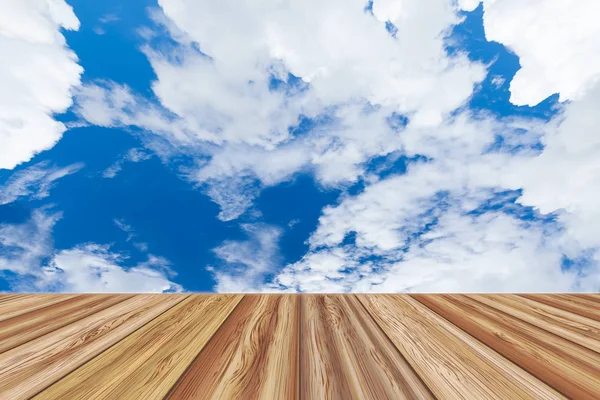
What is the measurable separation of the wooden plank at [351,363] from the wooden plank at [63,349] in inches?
30.6

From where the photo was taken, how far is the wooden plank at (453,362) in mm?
855

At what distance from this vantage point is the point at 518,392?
86cm

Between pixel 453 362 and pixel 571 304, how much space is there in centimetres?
147

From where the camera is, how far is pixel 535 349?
116 cm

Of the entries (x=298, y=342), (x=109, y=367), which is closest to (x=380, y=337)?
(x=298, y=342)

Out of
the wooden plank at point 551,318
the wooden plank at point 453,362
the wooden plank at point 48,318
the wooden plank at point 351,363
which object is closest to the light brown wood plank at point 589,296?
the wooden plank at point 551,318

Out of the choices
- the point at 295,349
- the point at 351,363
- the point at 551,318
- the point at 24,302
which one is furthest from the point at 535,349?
the point at 24,302

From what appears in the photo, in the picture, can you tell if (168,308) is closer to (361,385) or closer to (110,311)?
(110,311)

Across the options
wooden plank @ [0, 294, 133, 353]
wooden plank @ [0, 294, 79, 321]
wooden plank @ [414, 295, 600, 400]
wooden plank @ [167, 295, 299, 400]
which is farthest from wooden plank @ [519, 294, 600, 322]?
wooden plank @ [0, 294, 79, 321]

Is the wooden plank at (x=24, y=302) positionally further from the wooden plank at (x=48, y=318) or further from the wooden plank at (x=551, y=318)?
the wooden plank at (x=551, y=318)

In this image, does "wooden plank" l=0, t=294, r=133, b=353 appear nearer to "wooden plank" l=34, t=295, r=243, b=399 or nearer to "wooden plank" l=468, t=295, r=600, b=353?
"wooden plank" l=34, t=295, r=243, b=399

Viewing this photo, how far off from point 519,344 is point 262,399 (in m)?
1.10

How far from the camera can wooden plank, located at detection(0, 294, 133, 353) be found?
48.9 inches

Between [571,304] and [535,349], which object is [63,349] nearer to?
[535,349]
